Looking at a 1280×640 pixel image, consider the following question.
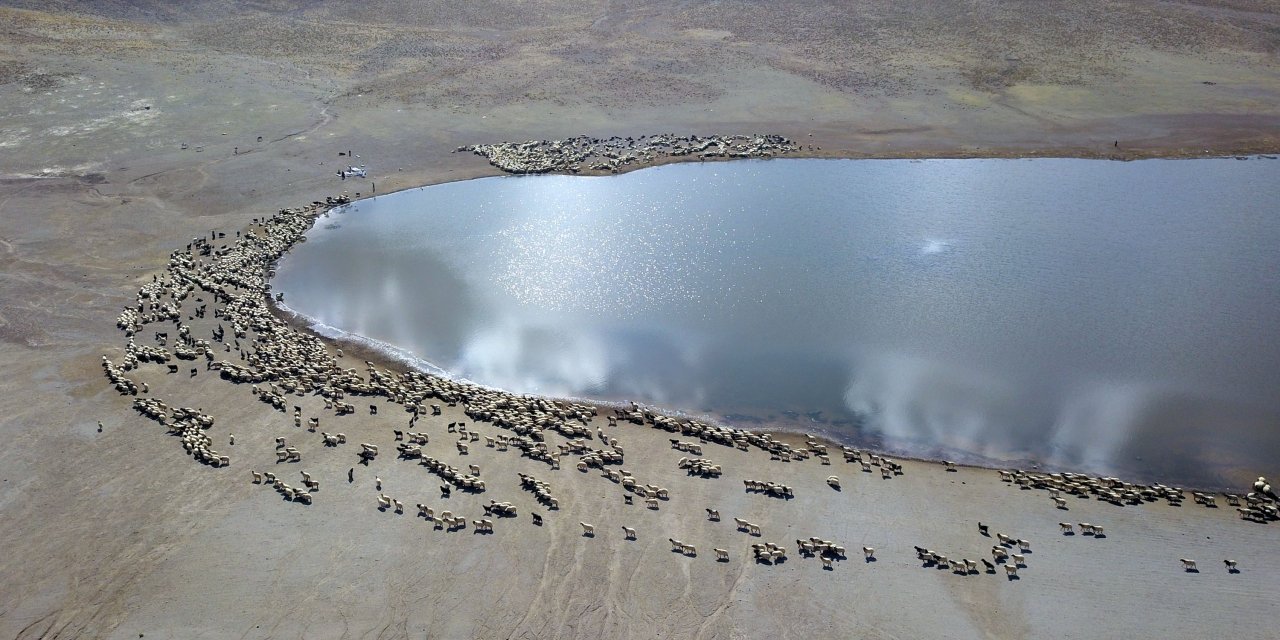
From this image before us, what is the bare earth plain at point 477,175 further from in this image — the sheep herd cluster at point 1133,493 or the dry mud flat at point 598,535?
the sheep herd cluster at point 1133,493

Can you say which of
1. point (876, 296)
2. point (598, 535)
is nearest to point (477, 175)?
point (876, 296)

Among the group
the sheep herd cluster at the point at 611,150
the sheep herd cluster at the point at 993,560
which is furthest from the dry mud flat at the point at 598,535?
the sheep herd cluster at the point at 611,150

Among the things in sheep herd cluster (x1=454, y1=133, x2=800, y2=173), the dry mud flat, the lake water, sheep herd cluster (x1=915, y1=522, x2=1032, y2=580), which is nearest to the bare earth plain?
the dry mud flat

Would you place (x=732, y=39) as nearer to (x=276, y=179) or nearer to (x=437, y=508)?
(x=276, y=179)

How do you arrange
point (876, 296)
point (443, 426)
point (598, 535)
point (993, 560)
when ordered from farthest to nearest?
1. point (876, 296)
2. point (443, 426)
3. point (598, 535)
4. point (993, 560)

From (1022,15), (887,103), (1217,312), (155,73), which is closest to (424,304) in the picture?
(1217,312)

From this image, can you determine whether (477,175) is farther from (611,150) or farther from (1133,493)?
(1133,493)

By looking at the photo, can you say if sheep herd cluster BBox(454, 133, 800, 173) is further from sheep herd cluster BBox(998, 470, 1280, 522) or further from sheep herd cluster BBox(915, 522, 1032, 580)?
sheep herd cluster BBox(915, 522, 1032, 580)
